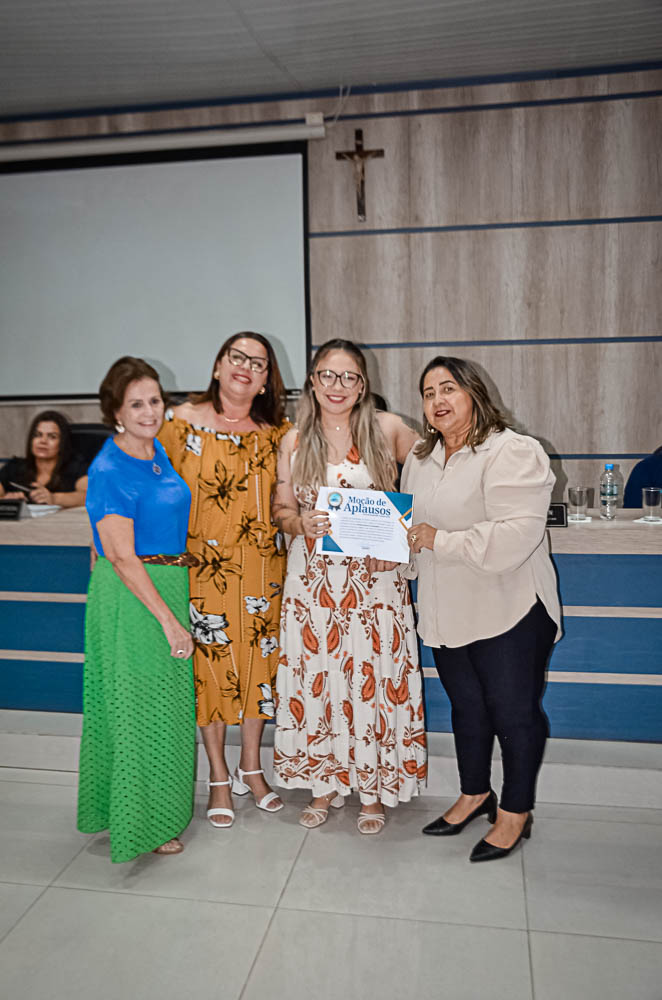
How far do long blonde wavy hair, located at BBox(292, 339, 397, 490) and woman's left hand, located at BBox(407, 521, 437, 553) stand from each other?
9.9 inches

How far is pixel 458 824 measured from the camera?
244cm

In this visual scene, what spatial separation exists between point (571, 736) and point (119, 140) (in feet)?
15.0

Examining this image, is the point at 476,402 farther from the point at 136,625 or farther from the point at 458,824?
the point at 458,824

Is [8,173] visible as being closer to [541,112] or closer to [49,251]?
[49,251]

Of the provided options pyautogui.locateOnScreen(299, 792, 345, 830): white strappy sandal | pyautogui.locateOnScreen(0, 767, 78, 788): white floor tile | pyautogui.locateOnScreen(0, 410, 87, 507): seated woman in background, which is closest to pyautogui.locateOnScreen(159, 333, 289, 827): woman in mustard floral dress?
pyautogui.locateOnScreen(299, 792, 345, 830): white strappy sandal

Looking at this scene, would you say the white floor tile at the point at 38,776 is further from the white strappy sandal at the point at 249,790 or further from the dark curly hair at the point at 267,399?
the dark curly hair at the point at 267,399

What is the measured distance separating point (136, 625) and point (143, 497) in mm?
389

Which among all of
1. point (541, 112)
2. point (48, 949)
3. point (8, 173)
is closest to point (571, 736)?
point (48, 949)

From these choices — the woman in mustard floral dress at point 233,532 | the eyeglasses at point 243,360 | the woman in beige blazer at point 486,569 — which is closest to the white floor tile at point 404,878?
the woman in beige blazer at point 486,569

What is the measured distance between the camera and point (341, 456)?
2.39 metres

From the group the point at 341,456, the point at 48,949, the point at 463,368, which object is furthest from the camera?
the point at 341,456

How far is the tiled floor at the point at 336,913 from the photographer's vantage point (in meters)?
1.81

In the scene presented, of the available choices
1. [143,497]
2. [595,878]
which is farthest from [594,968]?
[143,497]

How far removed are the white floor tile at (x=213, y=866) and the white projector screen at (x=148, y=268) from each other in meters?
3.18
